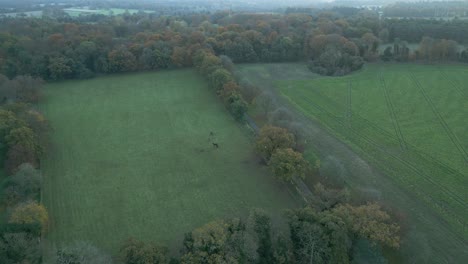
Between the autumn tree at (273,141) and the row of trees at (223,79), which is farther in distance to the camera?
the row of trees at (223,79)

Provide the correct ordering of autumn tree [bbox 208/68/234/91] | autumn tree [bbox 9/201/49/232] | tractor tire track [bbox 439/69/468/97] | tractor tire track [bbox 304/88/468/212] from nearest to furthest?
autumn tree [bbox 9/201/49/232] → tractor tire track [bbox 304/88/468/212] → autumn tree [bbox 208/68/234/91] → tractor tire track [bbox 439/69/468/97]

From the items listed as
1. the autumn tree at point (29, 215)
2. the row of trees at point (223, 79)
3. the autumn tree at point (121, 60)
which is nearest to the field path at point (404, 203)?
the row of trees at point (223, 79)

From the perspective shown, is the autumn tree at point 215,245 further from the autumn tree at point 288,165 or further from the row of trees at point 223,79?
the row of trees at point 223,79

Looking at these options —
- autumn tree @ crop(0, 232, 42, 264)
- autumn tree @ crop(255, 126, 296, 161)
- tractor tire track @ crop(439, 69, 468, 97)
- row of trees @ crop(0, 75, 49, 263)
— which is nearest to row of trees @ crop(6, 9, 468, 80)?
tractor tire track @ crop(439, 69, 468, 97)

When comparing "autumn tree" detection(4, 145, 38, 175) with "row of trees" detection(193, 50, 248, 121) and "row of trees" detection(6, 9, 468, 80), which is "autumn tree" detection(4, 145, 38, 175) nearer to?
"row of trees" detection(193, 50, 248, 121)

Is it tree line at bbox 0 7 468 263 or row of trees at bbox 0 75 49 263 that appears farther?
row of trees at bbox 0 75 49 263

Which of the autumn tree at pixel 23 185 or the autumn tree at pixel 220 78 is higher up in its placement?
the autumn tree at pixel 220 78
